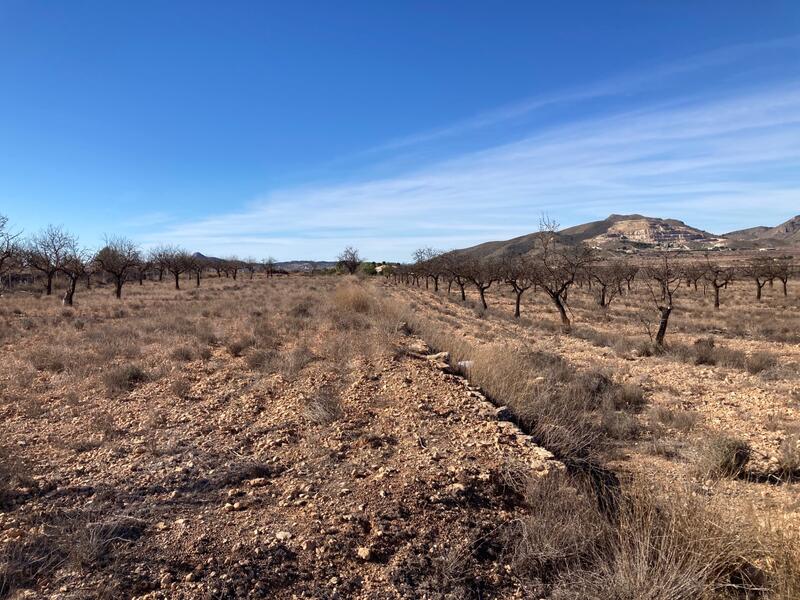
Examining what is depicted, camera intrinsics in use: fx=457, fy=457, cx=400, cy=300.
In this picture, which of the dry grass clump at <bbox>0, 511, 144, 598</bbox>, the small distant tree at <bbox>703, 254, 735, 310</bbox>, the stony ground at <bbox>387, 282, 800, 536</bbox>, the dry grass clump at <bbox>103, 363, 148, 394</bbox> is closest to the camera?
the dry grass clump at <bbox>0, 511, 144, 598</bbox>

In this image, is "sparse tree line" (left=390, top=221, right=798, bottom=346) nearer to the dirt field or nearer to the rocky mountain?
the dirt field

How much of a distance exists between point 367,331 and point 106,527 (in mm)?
9230

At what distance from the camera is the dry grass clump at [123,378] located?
328 inches

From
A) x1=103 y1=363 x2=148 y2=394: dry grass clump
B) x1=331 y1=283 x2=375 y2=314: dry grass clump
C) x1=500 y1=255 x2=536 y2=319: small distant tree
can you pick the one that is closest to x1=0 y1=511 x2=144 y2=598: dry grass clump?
x1=103 y1=363 x2=148 y2=394: dry grass clump

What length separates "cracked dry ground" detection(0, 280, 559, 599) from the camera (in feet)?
10.3

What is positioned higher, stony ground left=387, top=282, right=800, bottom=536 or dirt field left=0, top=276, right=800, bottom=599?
dirt field left=0, top=276, right=800, bottom=599

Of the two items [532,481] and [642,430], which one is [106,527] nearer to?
[532,481]

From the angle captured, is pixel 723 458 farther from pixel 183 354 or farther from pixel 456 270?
pixel 456 270

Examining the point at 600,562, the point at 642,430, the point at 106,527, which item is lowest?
the point at 642,430

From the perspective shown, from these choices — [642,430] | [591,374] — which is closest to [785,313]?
[591,374]

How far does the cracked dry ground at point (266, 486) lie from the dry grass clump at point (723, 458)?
107 inches

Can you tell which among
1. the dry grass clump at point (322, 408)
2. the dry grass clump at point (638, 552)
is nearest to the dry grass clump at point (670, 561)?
the dry grass clump at point (638, 552)

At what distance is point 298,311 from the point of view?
62.0 feet

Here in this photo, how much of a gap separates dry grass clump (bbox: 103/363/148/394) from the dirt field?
6 centimetres
